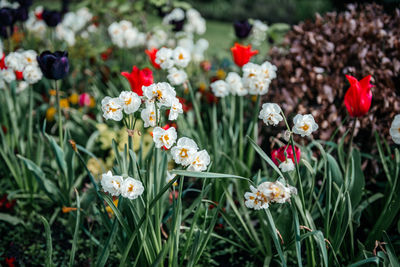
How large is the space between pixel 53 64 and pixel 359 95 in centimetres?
141

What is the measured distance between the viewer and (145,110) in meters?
1.33

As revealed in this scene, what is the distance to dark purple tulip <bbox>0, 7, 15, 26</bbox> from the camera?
7.85 feet

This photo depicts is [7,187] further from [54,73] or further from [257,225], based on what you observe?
[257,225]

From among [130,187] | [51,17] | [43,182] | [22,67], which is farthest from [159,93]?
[51,17]

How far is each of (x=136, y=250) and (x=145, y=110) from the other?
0.61 m

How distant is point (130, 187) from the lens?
3.97ft

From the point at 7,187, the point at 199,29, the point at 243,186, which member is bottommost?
the point at 7,187

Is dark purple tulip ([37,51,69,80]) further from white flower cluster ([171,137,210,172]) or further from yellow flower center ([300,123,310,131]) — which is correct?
yellow flower center ([300,123,310,131])

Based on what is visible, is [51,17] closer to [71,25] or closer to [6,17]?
[6,17]

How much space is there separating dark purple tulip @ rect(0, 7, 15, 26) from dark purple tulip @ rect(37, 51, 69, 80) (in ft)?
2.83

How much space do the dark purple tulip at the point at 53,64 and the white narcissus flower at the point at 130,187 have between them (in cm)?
90

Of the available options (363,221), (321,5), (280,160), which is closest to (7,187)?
(280,160)

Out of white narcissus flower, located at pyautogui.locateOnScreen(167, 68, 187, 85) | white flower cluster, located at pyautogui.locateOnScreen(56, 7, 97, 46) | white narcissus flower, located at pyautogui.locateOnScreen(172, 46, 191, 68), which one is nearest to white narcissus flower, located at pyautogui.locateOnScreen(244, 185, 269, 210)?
white narcissus flower, located at pyautogui.locateOnScreen(167, 68, 187, 85)

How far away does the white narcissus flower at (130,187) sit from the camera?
1.20 metres
